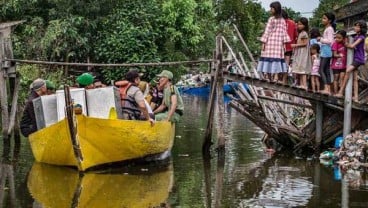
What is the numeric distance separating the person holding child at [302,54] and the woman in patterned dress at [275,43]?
23 centimetres

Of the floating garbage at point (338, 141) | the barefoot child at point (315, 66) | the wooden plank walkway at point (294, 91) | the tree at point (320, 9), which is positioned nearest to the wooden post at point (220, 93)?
the wooden plank walkway at point (294, 91)

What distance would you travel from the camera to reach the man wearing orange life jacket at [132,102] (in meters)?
12.8

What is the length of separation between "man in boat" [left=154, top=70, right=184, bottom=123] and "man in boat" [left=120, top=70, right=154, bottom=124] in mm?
1005

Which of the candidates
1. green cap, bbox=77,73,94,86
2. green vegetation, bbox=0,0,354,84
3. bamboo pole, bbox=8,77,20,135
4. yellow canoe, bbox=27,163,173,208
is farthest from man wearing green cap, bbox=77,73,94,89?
green vegetation, bbox=0,0,354,84

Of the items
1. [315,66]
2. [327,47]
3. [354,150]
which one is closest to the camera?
[354,150]

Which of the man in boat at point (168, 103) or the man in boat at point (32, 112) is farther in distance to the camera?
the man in boat at point (168, 103)

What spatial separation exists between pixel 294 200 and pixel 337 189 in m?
1.17

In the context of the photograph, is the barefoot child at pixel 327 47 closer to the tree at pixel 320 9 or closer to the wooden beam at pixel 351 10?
the wooden beam at pixel 351 10

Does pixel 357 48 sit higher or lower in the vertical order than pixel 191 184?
higher

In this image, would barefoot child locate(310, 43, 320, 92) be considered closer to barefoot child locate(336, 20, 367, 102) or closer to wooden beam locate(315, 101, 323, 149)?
wooden beam locate(315, 101, 323, 149)

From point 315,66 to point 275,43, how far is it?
906 millimetres

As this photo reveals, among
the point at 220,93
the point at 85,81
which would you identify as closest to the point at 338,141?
the point at 220,93

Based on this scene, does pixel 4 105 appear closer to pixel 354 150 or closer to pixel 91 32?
pixel 354 150

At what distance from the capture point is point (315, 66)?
14.0m
